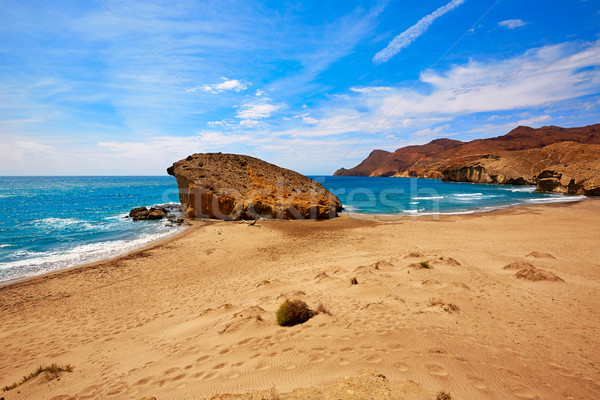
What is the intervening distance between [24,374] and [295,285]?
6085 mm

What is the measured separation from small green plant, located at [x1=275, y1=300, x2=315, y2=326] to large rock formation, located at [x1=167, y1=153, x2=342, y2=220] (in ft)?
53.2

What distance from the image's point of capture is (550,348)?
4.05 metres

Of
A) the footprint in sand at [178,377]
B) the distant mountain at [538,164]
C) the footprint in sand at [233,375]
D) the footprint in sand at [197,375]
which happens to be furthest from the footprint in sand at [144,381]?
the distant mountain at [538,164]

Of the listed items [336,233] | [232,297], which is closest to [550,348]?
[232,297]

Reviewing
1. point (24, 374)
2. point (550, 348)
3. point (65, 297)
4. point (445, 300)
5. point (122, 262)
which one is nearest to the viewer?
point (550, 348)

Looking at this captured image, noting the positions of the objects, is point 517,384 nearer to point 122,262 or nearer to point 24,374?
point 24,374

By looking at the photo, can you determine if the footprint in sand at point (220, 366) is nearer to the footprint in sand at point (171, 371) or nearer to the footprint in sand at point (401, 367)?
the footprint in sand at point (171, 371)

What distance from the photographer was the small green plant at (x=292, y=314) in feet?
16.9

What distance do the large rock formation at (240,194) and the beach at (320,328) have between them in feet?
32.3

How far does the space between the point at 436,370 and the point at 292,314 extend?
2702mm

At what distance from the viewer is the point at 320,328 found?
483 cm

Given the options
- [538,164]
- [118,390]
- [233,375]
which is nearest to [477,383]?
[233,375]

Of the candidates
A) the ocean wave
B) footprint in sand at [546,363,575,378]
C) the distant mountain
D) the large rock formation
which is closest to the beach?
footprint in sand at [546,363,575,378]

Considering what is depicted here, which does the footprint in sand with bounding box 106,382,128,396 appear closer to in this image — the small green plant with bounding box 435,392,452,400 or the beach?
the beach
